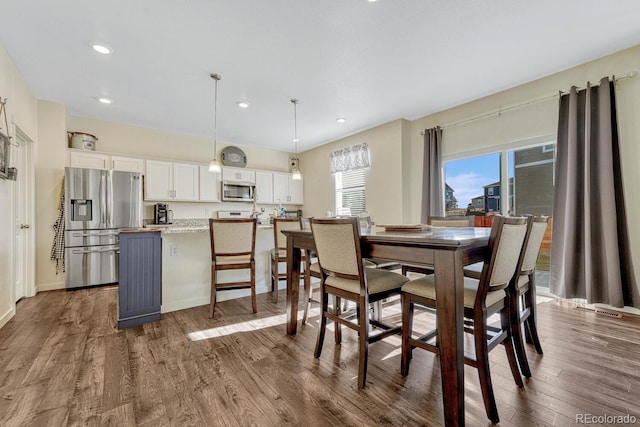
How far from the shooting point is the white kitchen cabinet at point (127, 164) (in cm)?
454

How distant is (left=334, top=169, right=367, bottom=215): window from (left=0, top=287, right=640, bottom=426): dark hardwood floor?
299cm

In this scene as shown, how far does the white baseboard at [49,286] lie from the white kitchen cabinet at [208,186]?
2356 millimetres

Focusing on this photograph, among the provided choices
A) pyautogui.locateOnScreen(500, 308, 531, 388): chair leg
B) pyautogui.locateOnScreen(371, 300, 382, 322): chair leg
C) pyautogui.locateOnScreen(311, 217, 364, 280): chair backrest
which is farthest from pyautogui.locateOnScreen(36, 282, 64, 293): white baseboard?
pyautogui.locateOnScreen(500, 308, 531, 388): chair leg

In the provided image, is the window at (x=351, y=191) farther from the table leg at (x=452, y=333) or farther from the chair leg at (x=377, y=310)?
the table leg at (x=452, y=333)

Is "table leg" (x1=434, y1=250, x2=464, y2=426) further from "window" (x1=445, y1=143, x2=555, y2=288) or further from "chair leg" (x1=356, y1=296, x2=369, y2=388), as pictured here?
"window" (x1=445, y1=143, x2=555, y2=288)

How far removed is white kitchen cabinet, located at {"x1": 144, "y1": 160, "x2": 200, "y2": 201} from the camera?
15.8 feet

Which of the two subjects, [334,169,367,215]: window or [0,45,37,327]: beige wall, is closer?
[0,45,37,327]: beige wall

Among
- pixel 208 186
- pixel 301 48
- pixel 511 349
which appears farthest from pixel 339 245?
pixel 208 186

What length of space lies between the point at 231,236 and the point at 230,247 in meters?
0.12

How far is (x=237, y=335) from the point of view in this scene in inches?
95.6

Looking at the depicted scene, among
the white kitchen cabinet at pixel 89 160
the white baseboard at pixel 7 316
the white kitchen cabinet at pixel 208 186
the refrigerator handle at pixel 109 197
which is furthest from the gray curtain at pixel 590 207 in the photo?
the white kitchen cabinet at pixel 89 160

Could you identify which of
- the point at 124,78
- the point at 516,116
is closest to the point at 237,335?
the point at 124,78

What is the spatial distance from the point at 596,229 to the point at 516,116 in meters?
1.60

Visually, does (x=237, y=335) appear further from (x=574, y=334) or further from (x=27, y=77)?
(x=27, y=77)
